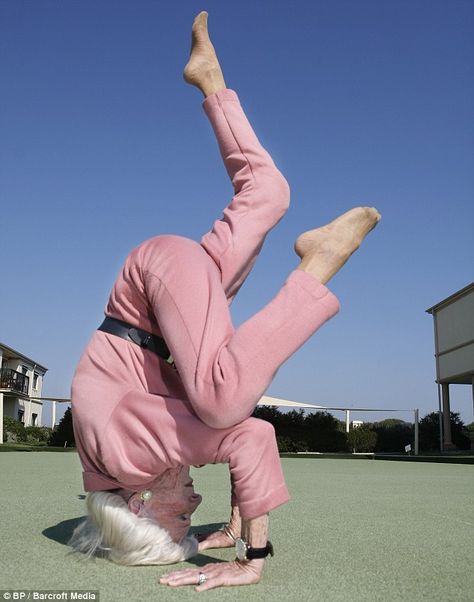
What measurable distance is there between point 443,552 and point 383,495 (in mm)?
2516

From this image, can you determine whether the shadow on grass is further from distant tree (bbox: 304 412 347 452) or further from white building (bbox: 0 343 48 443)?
white building (bbox: 0 343 48 443)

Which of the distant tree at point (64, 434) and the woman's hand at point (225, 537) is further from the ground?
the distant tree at point (64, 434)

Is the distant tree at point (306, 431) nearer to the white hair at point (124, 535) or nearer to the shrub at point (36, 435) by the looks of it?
the shrub at point (36, 435)

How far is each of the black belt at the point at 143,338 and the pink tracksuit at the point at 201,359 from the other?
0.6 inches

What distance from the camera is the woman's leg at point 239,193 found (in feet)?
6.46

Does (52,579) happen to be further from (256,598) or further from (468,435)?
(468,435)

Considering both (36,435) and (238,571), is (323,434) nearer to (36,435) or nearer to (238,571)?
(36,435)

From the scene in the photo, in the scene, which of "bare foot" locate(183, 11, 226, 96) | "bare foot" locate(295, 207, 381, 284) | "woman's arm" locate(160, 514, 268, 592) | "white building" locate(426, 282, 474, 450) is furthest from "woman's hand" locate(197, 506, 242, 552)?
"white building" locate(426, 282, 474, 450)

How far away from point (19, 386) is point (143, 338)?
1463 inches

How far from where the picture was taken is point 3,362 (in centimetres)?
3741

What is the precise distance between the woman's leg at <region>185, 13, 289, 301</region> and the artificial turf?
888 mm

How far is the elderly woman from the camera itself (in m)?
1.65

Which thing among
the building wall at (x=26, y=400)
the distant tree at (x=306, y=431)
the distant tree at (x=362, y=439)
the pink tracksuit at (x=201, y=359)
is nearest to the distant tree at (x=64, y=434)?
the distant tree at (x=306, y=431)

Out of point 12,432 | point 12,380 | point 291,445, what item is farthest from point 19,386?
point 291,445
